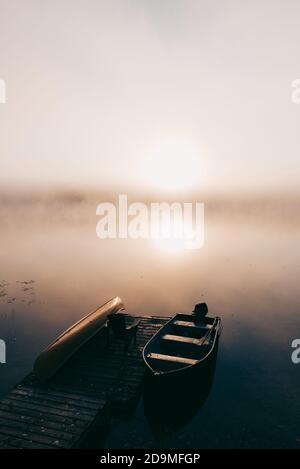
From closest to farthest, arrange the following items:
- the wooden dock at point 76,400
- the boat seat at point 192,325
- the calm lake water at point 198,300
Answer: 1. the wooden dock at point 76,400
2. the calm lake water at point 198,300
3. the boat seat at point 192,325

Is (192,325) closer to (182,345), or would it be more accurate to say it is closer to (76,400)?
(182,345)

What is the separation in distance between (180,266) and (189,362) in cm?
2827

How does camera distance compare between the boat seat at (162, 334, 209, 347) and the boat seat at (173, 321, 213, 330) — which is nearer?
the boat seat at (162, 334, 209, 347)

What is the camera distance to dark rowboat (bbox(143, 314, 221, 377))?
12.4 meters

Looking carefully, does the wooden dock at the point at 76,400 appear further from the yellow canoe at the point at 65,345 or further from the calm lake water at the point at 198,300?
the calm lake water at the point at 198,300

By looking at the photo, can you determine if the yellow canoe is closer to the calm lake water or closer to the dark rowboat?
the calm lake water

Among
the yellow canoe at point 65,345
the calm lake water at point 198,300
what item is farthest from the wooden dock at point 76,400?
the calm lake water at point 198,300

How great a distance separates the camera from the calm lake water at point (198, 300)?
12023mm

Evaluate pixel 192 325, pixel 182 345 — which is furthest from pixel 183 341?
pixel 192 325

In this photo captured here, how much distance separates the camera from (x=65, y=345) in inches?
552

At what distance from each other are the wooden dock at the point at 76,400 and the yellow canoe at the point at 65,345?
1.23ft

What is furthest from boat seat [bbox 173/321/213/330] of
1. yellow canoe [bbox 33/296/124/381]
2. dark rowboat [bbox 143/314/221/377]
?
yellow canoe [bbox 33/296/124/381]

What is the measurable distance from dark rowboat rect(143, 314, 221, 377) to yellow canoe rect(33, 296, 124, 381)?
129 inches
